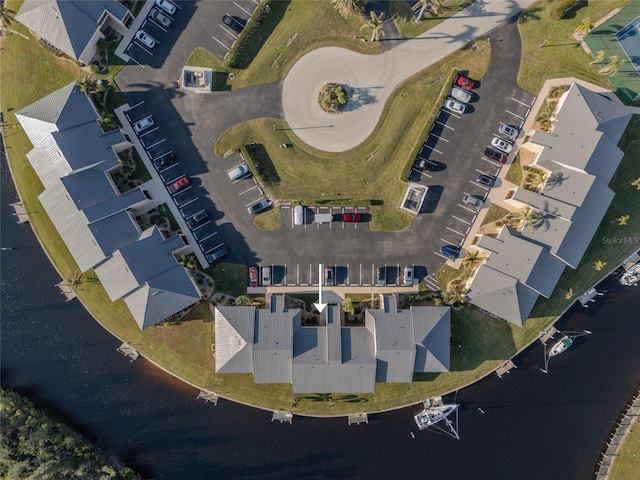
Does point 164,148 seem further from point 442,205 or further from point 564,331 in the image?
point 564,331

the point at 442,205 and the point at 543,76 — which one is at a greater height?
the point at 543,76

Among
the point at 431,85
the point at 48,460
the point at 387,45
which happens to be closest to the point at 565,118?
the point at 431,85

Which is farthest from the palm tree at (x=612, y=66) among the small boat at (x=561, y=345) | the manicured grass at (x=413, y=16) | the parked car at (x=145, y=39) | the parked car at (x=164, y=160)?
the parked car at (x=145, y=39)

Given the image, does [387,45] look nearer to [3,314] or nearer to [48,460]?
[3,314]

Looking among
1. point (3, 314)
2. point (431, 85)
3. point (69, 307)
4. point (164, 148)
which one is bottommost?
point (3, 314)

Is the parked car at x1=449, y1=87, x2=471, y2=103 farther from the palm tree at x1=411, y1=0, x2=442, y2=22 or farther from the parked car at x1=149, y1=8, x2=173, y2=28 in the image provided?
the parked car at x1=149, y1=8, x2=173, y2=28

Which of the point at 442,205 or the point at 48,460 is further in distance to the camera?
the point at 442,205

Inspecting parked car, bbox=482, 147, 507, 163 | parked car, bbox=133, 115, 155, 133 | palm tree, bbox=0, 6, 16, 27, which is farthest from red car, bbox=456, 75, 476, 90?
palm tree, bbox=0, 6, 16, 27
